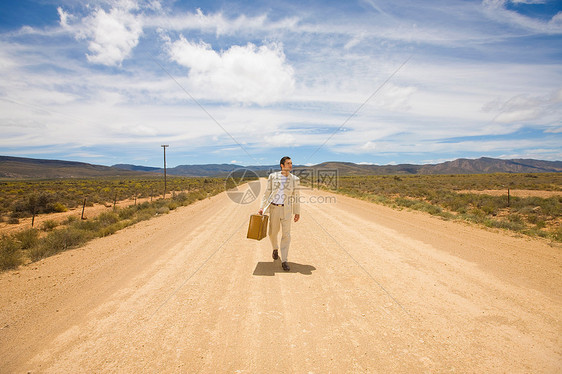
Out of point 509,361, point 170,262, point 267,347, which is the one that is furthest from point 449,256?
point 170,262

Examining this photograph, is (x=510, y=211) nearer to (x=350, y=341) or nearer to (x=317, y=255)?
(x=317, y=255)

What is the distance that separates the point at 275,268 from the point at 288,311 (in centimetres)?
176

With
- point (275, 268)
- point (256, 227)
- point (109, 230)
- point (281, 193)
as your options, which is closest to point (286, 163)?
point (281, 193)

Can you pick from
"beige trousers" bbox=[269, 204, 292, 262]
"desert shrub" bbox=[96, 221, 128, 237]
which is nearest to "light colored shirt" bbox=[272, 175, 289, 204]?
"beige trousers" bbox=[269, 204, 292, 262]

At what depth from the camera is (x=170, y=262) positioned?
582 centimetres

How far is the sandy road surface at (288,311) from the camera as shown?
8.97 ft

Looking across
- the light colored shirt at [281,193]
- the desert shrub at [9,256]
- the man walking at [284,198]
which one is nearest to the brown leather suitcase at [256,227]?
the man walking at [284,198]

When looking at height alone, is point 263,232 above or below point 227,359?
above

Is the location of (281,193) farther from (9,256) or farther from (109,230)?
(109,230)

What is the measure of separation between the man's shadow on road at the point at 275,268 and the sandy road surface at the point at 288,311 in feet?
0.13

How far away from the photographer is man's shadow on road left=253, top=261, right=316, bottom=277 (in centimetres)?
514

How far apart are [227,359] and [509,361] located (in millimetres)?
2744

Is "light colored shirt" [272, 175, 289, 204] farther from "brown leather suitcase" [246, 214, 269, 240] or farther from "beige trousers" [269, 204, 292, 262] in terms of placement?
"brown leather suitcase" [246, 214, 269, 240]

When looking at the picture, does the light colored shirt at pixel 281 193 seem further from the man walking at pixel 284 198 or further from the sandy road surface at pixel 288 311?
the sandy road surface at pixel 288 311
